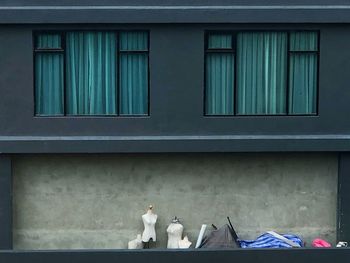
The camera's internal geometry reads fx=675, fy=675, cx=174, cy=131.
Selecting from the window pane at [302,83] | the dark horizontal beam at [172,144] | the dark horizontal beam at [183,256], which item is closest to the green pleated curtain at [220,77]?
the dark horizontal beam at [172,144]

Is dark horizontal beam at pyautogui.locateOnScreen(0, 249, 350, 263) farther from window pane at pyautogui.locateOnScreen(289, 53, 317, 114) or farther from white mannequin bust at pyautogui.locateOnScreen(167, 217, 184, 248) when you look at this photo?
window pane at pyautogui.locateOnScreen(289, 53, 317, 114)

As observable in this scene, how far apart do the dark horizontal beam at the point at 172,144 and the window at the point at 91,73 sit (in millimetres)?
731

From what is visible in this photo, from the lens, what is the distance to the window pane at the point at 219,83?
15203 mm

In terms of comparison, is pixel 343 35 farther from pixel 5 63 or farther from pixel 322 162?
pixel 5 63

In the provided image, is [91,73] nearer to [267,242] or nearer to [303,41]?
[303,41]

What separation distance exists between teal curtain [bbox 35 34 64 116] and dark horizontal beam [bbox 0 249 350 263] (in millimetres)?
3151

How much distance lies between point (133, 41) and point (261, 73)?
298 centimetres

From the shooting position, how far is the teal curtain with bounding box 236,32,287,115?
15203mm

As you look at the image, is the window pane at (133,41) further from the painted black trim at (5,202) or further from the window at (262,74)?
the painted black trim at (5,202)

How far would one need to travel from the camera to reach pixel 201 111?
15078 mm

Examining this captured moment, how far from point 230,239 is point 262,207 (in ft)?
3.66

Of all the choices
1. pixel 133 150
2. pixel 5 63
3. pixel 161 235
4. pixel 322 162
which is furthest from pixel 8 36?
pixel 322 162
